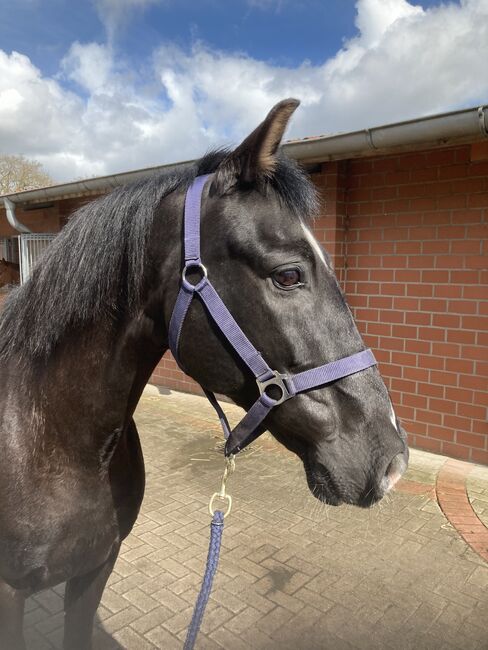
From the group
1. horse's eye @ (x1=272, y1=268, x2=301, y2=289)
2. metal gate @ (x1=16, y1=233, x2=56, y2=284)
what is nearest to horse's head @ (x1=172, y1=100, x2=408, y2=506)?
horse's eye @ (x1=272, y1=268, x2=301, y2=289)

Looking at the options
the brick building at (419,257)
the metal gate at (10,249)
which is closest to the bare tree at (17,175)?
the metal gate at (10,249)

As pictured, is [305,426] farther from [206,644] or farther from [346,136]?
[346,136]

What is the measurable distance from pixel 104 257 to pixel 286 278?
58 centimetres

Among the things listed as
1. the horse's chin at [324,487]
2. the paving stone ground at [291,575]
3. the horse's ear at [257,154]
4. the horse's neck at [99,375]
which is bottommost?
the paving stone ground at [291,575]

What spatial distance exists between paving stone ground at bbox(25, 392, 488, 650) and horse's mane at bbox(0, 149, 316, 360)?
1841mm

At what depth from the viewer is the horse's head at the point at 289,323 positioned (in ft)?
4.03

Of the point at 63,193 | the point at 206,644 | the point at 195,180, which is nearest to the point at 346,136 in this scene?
the point at 195,180

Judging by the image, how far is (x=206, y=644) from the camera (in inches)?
93.3

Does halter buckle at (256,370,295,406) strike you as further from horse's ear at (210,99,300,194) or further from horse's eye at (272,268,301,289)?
horse's ear at (210,99,300,194)

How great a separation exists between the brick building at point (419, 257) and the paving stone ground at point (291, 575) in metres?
0.78

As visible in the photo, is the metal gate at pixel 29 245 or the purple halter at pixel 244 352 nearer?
the purple halter at pixel 244 352

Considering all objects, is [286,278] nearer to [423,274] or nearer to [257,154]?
[257,154]

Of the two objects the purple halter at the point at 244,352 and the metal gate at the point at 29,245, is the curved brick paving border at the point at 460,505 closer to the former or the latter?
the purple halter at the point at 244,352

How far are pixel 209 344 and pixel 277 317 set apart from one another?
0.69 feet
